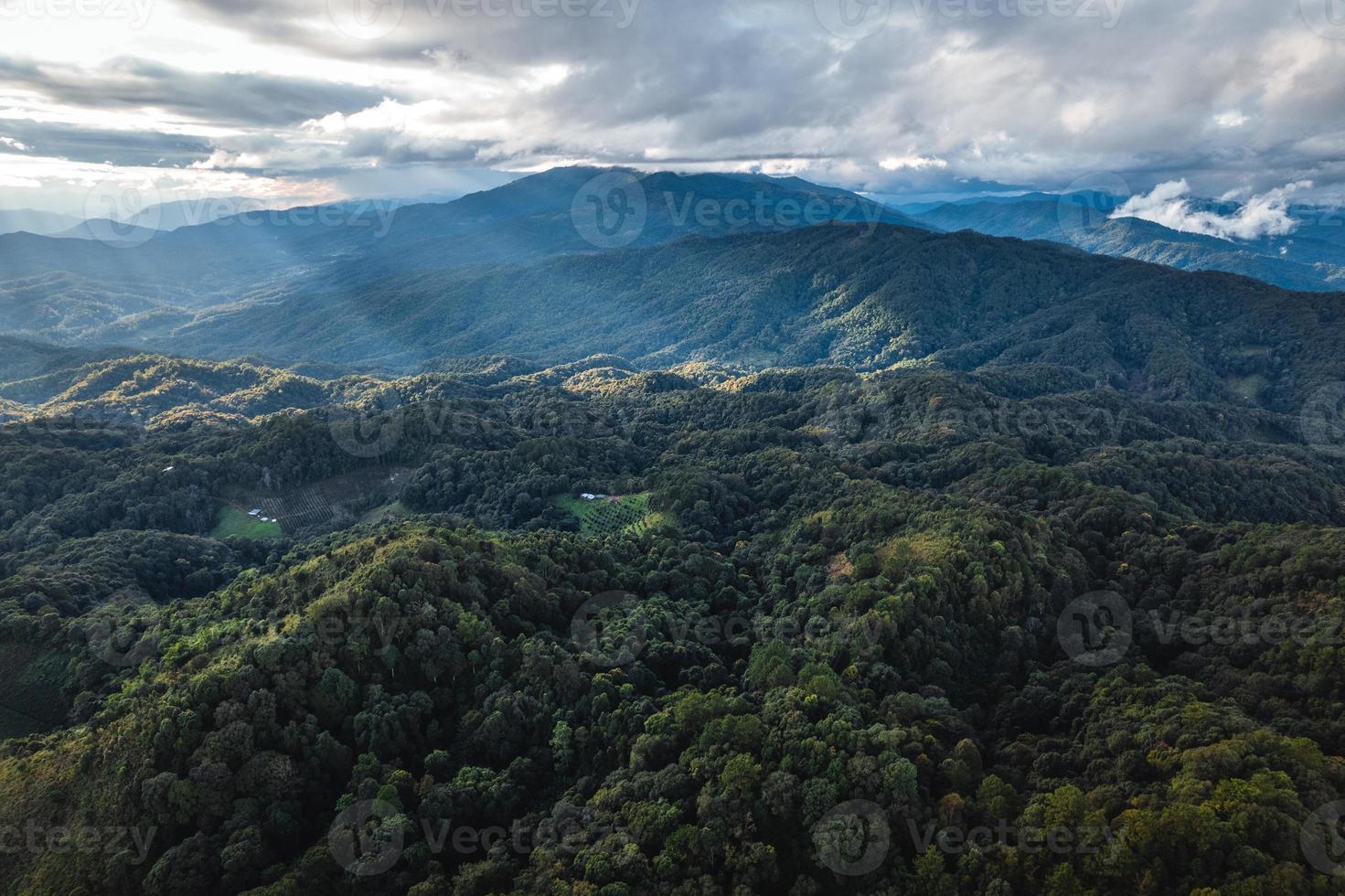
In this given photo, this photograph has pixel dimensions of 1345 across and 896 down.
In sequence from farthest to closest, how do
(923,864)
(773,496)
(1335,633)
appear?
(773,496)
(1335,633)
(923,864)

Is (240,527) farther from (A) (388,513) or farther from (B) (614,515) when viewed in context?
(B) (614,515)

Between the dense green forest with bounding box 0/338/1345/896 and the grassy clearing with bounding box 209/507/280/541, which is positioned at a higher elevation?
the dense green forest with bounding box 0/338/1345/896

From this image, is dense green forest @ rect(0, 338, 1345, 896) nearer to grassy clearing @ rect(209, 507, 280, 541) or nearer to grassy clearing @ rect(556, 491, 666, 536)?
grassy clearing @ rect(556, 491, 666, 536)

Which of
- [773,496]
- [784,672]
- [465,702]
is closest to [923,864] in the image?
[784,672]

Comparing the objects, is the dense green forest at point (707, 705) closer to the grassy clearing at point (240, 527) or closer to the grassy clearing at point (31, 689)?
the grassy clearing at point (31, 689)

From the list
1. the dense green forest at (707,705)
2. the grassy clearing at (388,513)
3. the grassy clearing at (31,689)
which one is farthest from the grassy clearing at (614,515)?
the grassy clearing at (31,689)

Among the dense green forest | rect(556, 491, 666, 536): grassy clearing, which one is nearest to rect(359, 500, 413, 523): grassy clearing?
the dense green forest

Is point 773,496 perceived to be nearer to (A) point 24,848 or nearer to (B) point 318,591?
(B) point 318,591

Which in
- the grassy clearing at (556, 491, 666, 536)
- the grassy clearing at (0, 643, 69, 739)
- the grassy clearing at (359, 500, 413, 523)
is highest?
the grassy clearing at (556, 491, 666, 536)
